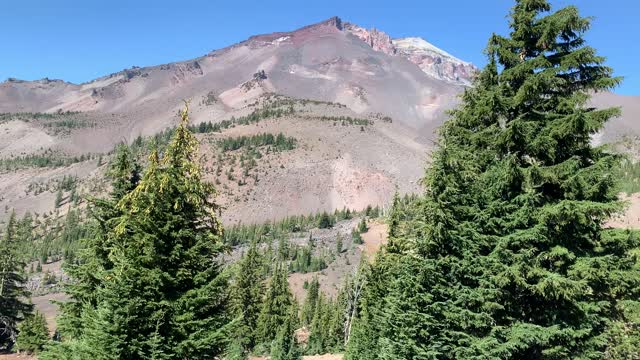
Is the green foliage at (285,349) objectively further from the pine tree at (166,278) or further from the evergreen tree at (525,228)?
the pine tree at (166,278)

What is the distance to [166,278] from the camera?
1156 cm

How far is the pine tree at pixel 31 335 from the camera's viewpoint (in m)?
50.9

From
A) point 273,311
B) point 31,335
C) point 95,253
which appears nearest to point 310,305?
point 273,311

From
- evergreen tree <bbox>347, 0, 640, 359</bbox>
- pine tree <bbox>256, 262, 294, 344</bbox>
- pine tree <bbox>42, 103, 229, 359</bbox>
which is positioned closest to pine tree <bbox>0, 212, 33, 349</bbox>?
pine tree <bbox>256, 262, 294, 344</bbox>

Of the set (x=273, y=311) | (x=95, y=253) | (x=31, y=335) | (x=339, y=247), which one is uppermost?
(x=95, y=253)

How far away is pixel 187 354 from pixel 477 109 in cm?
1080

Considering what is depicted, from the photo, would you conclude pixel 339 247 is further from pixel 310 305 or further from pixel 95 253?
pixel 95 253

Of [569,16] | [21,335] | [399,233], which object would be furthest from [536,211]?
[21,335]

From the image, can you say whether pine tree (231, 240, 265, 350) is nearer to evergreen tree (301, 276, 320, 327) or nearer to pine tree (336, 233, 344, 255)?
evergreen tree (301, 276, 320, 327)

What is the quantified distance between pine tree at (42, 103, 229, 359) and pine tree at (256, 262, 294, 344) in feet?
164

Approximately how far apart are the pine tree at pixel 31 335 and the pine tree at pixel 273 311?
24130mm

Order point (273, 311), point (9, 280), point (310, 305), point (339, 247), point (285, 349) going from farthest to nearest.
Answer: point (339, 247) < point (310, 305) < point (273, 311) < point (9, 280) < point (285, 349)

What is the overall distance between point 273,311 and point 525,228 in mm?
53308

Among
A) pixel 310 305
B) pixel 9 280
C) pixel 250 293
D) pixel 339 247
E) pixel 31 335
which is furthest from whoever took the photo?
pixel 339 247
